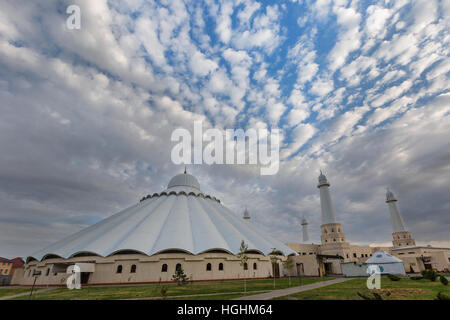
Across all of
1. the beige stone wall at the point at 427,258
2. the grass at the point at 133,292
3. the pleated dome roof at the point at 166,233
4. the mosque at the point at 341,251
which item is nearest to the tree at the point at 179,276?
the grass at the point at 133,292

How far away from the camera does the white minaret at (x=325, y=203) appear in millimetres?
56344

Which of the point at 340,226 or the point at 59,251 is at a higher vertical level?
the point at 340,226

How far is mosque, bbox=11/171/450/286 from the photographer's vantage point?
27.2 m

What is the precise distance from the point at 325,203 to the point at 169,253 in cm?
4419

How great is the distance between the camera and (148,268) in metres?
27.2

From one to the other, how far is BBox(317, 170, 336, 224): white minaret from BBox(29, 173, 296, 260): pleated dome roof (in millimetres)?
24537

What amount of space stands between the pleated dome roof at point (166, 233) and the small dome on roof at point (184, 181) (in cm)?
618

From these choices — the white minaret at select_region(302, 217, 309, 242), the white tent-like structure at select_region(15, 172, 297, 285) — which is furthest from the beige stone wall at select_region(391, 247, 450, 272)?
the white minaret at select_region(302, 217, 309, 242)

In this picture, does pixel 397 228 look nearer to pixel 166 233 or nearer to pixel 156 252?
pixel 166 233

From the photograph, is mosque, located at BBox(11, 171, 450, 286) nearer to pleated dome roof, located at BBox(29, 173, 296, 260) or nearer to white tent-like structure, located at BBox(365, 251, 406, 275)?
pleated dome roof, located at BBox(29, 173, 296, 260)
